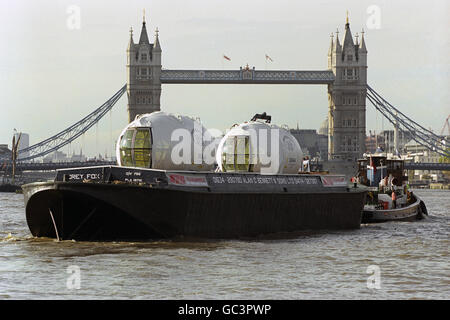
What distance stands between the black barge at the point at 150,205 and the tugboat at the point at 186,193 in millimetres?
31

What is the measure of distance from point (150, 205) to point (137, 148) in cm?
443

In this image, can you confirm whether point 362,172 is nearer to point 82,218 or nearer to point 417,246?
point 417,246

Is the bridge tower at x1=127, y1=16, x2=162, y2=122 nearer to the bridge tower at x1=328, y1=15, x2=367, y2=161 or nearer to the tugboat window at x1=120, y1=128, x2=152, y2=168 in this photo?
the bridge tower at x1=328, y1=15, x2=367, y2=161

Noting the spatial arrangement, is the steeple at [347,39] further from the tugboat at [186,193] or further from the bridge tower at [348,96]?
the tugboat at [186,193]

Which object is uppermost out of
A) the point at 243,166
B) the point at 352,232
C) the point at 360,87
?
the point at 360,87

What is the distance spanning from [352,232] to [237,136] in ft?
23.5

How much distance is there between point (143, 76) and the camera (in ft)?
529

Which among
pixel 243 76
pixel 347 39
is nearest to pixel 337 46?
pixel 347 39

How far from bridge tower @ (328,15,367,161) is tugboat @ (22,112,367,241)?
425ft

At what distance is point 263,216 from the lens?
2981 cm

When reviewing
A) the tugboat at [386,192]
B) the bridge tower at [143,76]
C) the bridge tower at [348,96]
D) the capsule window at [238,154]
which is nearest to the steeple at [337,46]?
the bridge tower at [348,96]

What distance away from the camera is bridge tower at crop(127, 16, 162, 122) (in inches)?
6294

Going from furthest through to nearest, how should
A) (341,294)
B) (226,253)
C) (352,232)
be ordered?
(352,232) → (226,253) → (341,294)
